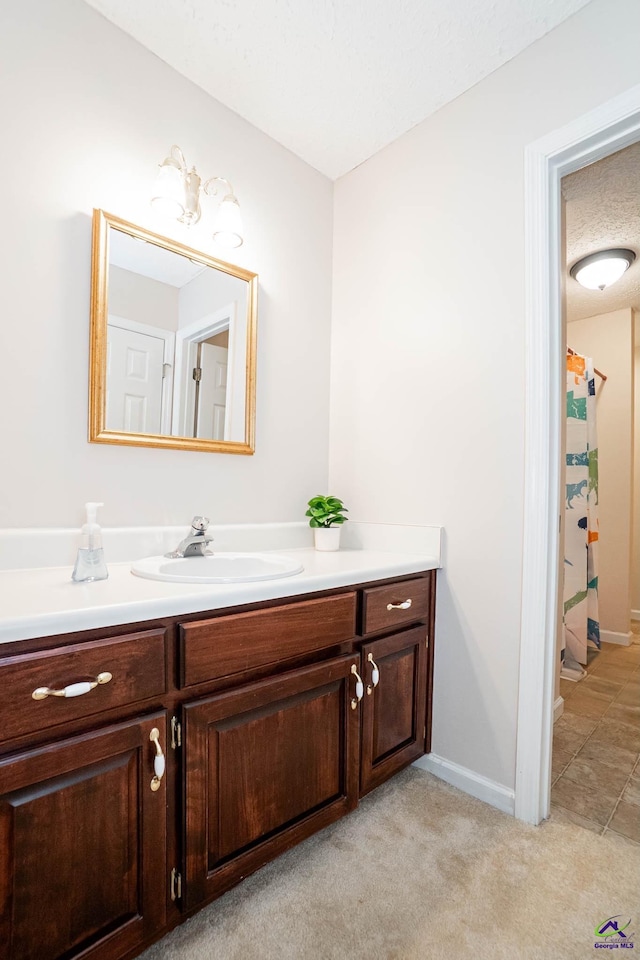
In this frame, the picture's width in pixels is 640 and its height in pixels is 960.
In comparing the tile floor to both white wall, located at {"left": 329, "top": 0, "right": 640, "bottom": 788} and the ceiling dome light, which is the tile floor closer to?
white wall, located at {"left": 329, "top": 0, "right": 640, "bottom": 788}

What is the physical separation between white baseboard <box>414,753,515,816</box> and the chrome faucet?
1128 millimetres

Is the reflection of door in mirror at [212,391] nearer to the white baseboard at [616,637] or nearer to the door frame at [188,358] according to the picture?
the door frame at [188,358]

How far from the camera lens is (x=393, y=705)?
156cm

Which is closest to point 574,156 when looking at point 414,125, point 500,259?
point 500,259

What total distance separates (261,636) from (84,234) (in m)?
1.27

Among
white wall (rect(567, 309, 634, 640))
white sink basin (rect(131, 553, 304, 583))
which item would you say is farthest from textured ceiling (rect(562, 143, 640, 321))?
white sink basin (rect(131, 553, 304, 583))

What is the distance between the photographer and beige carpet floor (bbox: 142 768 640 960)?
1066 mm

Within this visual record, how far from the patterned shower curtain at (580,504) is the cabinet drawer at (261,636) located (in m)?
2.11

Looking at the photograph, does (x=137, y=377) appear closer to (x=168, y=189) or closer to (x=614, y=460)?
(x=168, y=189)

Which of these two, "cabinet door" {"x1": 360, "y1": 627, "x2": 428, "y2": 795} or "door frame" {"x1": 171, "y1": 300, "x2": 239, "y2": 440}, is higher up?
"door frame" {"x1": 171, "y1": 300, "x2": 239, "y2": 440}

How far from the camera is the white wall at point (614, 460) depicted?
346cm

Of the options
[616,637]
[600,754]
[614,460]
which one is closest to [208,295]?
[600,754]

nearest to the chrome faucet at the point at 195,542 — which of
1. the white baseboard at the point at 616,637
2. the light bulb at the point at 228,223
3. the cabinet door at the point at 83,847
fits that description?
the cabinet door at the point at 83,847

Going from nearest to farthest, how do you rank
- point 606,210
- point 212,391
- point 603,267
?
point 212,391 < point 606,210 < point 603,267
